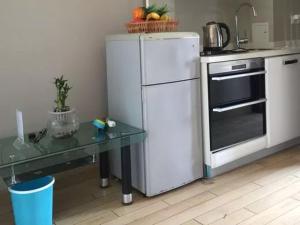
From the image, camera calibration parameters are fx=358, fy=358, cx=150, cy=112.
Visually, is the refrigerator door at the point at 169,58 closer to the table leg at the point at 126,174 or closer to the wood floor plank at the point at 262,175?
the table leg at the point at 126,174

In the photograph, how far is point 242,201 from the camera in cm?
234

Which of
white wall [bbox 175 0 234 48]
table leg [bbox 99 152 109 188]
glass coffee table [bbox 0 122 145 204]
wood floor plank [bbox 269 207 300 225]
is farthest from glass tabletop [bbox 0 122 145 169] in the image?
white wall [bbox 175 0 234 48]

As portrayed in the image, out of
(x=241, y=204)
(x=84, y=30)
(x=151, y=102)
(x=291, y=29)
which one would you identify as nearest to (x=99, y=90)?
(x=84, y=30)

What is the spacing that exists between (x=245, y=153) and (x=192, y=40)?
1.03m

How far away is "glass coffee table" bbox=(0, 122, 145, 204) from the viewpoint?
189 cm

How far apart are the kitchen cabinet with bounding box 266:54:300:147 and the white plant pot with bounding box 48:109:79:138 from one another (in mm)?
1631

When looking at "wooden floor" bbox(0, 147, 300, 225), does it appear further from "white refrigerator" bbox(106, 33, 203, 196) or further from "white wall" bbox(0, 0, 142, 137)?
"white wall" bbox(0, 0, 142, 137)

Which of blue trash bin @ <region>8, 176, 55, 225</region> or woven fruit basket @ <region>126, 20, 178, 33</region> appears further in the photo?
woven fruit basket @ <region>126, 20, 178, 33</region>

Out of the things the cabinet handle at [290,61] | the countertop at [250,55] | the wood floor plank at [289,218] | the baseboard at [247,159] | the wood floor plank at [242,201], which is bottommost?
the wood floor plank at [289,218]

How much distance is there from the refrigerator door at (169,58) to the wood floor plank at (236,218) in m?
0.93

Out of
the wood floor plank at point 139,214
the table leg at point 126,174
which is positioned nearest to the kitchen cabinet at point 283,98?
the wood floor plank at point 139,214

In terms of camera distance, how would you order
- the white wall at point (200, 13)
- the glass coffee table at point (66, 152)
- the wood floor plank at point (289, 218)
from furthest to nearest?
1. the white wall at point (200, 13)
2. the wood floor plank at point (289, 218)
3. the glass coffee table at point (66, 152)

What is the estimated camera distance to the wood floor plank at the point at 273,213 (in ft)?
6.82

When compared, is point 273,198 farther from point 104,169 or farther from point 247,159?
point 104,169
